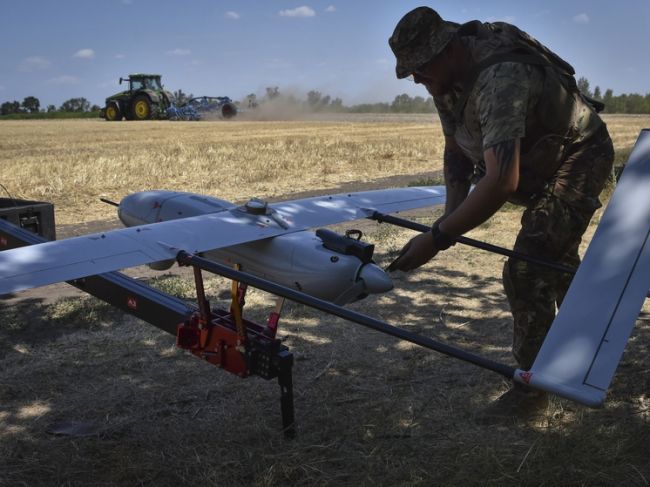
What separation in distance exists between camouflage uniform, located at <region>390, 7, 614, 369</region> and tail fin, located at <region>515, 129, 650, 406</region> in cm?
62

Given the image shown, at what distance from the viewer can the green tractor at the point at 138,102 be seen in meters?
46.8

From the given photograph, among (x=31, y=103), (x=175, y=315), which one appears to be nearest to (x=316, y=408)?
(x=175, y=315)

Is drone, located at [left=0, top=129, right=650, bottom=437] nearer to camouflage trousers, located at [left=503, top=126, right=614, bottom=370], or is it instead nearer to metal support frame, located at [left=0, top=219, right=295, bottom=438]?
metal support frame, located at [left=0, top=219, right=295, bottom=438]

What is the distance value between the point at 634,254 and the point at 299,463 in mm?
2123

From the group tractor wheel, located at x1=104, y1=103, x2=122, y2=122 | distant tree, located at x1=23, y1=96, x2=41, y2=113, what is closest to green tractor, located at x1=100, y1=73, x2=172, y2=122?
tractor wheel, located at x1=104, y1=103, x2=122, y2=122

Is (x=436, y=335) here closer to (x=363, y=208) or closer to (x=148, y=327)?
(x=363, y=208)

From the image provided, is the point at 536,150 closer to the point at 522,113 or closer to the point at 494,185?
the point at 522,113

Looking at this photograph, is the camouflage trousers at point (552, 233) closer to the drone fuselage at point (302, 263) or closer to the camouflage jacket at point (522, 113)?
the camouflage jacket at point (522, 113)

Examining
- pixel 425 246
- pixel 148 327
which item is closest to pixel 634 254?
pixel 425 246

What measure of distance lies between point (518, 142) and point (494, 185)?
244 millimetres

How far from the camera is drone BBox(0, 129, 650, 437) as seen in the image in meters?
2.41

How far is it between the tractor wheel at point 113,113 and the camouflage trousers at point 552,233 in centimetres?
4723

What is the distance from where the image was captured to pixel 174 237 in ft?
13.2

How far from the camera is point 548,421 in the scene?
13.1 ft
